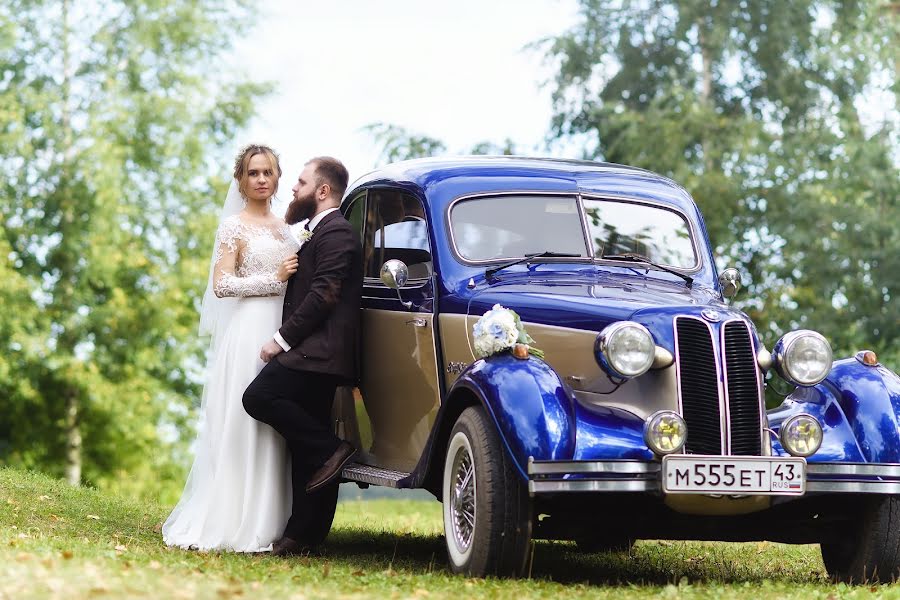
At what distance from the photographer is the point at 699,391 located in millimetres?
6379

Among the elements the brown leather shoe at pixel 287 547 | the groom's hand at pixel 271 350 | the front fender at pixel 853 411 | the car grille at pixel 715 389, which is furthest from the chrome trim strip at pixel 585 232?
the brown leather shoe at pixel 287 547

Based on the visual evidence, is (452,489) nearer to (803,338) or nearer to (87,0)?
(803,338)

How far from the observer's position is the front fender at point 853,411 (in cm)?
666

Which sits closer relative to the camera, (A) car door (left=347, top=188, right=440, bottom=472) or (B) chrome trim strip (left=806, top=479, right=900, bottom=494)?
(B) chrome trim strip (left=806, top=479, right=900, bottom=494)

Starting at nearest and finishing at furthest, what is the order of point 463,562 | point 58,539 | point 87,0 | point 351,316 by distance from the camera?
point 463,562 < point 58,539 < point 351,316 < point 87,0

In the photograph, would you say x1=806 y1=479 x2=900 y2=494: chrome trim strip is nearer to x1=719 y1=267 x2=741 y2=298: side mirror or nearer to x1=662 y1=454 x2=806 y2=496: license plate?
x1=662 y1=454 x2=806 y2=496: license plate

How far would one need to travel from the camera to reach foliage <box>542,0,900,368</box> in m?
22.6

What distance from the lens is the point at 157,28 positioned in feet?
87.0

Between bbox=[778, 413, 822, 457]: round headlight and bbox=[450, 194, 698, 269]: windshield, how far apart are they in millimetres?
1677

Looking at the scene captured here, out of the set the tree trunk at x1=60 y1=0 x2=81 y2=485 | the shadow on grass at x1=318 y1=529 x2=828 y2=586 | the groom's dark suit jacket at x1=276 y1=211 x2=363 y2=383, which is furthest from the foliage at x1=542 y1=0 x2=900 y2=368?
the groom's dark suit jacket at x1=276 y1=211 x2=363 y2=383

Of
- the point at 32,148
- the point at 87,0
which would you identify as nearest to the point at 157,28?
the point at 87,0

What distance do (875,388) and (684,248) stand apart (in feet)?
5.31

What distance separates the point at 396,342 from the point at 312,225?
101 centimetres

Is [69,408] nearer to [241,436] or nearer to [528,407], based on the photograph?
[241,436]
